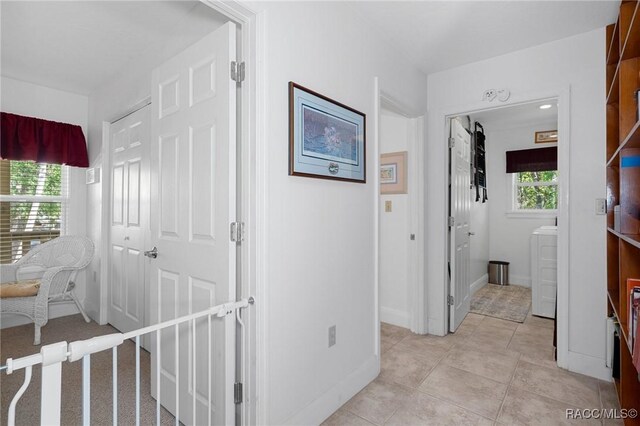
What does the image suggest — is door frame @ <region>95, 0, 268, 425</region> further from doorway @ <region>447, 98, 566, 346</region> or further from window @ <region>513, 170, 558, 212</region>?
window @ <region>513, 170, 558, 212</region>

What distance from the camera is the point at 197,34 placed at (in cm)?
226

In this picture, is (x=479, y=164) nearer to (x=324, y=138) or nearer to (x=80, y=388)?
(x=324, y=138)

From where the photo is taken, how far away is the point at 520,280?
4863 mm

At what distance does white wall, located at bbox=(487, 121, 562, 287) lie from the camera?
4816 millimetres

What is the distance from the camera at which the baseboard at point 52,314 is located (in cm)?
330

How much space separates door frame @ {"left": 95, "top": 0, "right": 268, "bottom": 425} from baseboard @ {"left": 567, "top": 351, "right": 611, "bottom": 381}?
2282 millimetres

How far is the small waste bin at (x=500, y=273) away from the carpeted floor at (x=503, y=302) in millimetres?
101

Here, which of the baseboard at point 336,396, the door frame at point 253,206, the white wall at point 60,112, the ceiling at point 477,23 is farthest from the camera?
the white wall at point 60,112

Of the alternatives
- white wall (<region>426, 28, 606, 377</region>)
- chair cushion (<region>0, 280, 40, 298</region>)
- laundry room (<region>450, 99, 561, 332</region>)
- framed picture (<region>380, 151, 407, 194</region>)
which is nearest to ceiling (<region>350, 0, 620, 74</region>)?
white wall (<region>426, 28, 606, 377</region>)

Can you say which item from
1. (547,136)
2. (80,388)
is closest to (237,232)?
(80,388)

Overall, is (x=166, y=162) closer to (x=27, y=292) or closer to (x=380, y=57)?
(x=380, y=57)

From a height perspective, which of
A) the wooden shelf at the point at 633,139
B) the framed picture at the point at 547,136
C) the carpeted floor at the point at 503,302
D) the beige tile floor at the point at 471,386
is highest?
the framed picture at the point at 547,136

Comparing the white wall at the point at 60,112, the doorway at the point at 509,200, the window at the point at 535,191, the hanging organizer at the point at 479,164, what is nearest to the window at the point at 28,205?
the white wall at the point at 60,112

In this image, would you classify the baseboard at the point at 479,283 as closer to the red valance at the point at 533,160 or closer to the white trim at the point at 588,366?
the red valance at the point at 533,160
